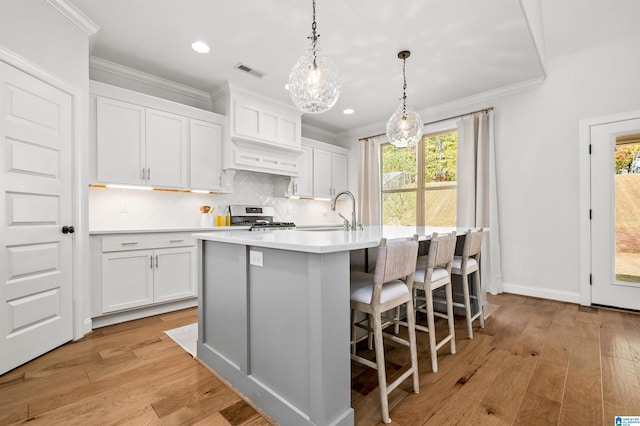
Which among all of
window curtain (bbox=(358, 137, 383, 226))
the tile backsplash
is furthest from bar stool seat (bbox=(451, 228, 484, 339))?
the tile backsplash

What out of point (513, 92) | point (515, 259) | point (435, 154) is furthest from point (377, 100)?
point (515, 259)

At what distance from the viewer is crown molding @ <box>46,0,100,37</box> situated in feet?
7.61

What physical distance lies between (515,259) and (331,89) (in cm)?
338

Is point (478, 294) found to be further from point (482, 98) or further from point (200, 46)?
point (200, 46)

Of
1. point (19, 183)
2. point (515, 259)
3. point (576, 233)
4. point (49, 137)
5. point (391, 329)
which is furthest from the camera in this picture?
point (515, 259)

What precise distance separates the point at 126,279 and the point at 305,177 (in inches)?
121

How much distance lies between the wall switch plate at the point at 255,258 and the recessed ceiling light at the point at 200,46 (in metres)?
2.41

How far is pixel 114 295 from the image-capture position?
2832 millimetres

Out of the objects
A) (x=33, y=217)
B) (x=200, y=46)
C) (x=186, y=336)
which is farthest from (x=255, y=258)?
(x=200, y=46)

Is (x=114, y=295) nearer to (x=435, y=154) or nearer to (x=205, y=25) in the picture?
(x=205, y=25)

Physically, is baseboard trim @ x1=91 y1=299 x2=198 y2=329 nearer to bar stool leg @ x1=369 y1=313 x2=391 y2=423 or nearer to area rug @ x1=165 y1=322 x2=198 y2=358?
area rug @ x1=165 y1=322 x2=198 y2=358

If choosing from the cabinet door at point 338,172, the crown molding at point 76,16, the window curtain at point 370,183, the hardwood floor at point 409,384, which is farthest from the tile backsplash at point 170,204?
the crown molding at point 76,16

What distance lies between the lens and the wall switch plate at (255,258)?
160cm

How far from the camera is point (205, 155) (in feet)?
12.5
